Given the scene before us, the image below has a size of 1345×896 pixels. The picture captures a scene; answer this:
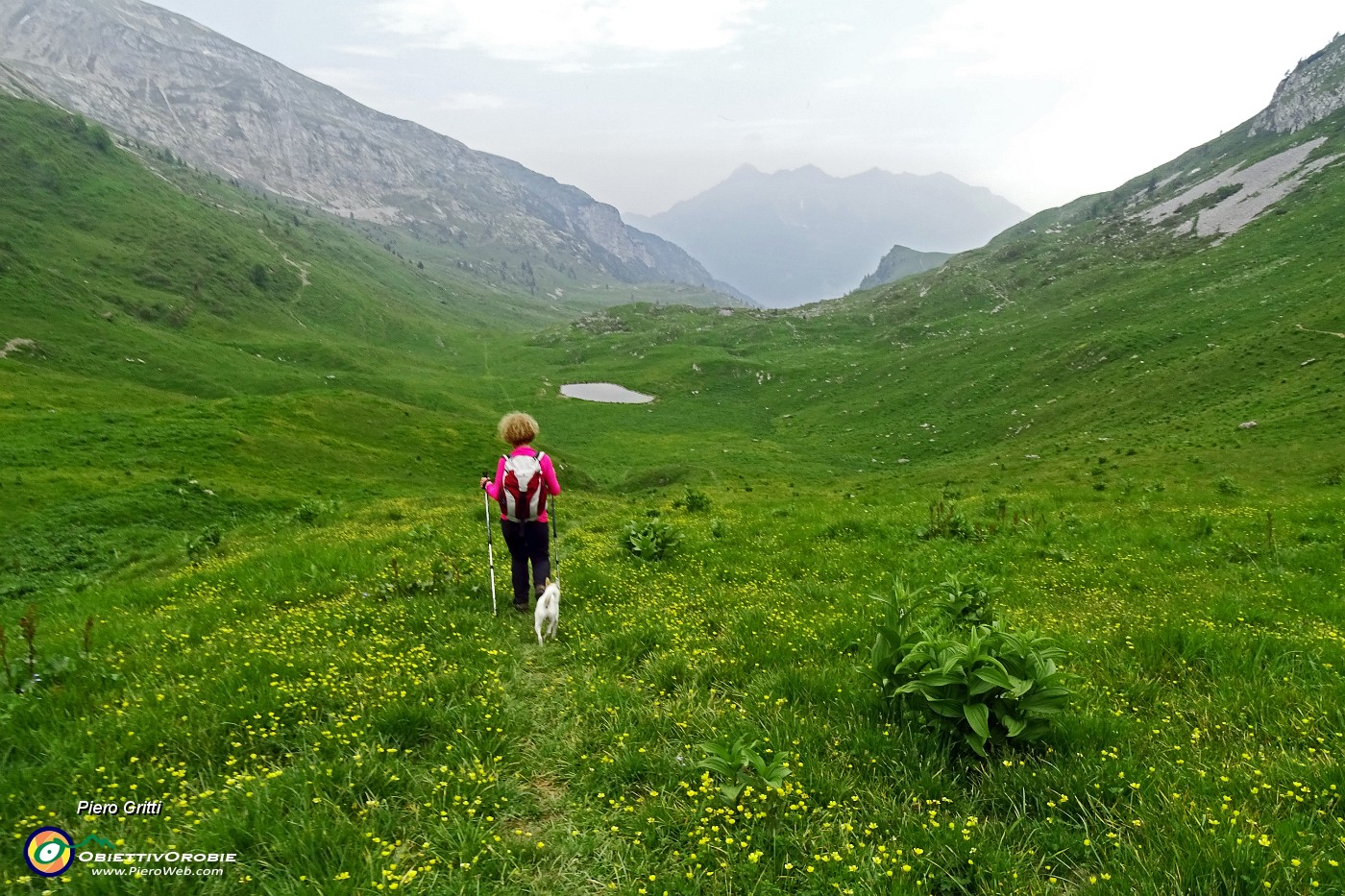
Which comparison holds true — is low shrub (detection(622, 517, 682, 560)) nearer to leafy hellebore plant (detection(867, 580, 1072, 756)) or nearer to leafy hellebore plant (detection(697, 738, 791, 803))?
leafy hellebore plant (detection(867, 580, 1072, 756))

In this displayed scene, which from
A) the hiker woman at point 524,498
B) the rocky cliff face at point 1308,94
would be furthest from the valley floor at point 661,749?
the rocky cliff face at point 1308,94

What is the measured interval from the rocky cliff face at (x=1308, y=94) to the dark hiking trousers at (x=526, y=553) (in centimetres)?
20488

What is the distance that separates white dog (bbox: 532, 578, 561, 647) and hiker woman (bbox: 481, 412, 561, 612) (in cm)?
133

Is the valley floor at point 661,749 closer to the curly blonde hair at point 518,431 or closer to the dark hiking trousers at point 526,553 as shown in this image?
the dark hiking trousers at point 526,553

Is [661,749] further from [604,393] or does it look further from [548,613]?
[604,393]

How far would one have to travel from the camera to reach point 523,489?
10273 mm

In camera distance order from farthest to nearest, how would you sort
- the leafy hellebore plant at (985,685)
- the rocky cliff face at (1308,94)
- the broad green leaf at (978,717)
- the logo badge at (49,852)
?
the rocky cliff face at (1308,94), the leafy hellebore plant at (985,685), the broad green leaf at (978,717), the logo badge at (49,852)

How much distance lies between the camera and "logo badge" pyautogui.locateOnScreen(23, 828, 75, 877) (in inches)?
170

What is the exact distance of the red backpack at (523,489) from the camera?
10.2 metres

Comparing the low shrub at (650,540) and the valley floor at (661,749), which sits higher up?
the valley floor at (661,749)

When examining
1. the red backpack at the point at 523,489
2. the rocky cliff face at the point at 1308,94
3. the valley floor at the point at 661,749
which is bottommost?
the valley floor at the point at 661,749

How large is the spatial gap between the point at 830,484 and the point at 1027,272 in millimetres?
106994

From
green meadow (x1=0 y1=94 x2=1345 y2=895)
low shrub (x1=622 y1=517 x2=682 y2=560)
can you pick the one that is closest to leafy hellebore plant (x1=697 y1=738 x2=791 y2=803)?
green meadow (x1=0 y1=94 x2=1345 y2=895)

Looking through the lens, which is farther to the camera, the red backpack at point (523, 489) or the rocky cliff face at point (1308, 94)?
the rocky cliff face at point (1308, 94)
